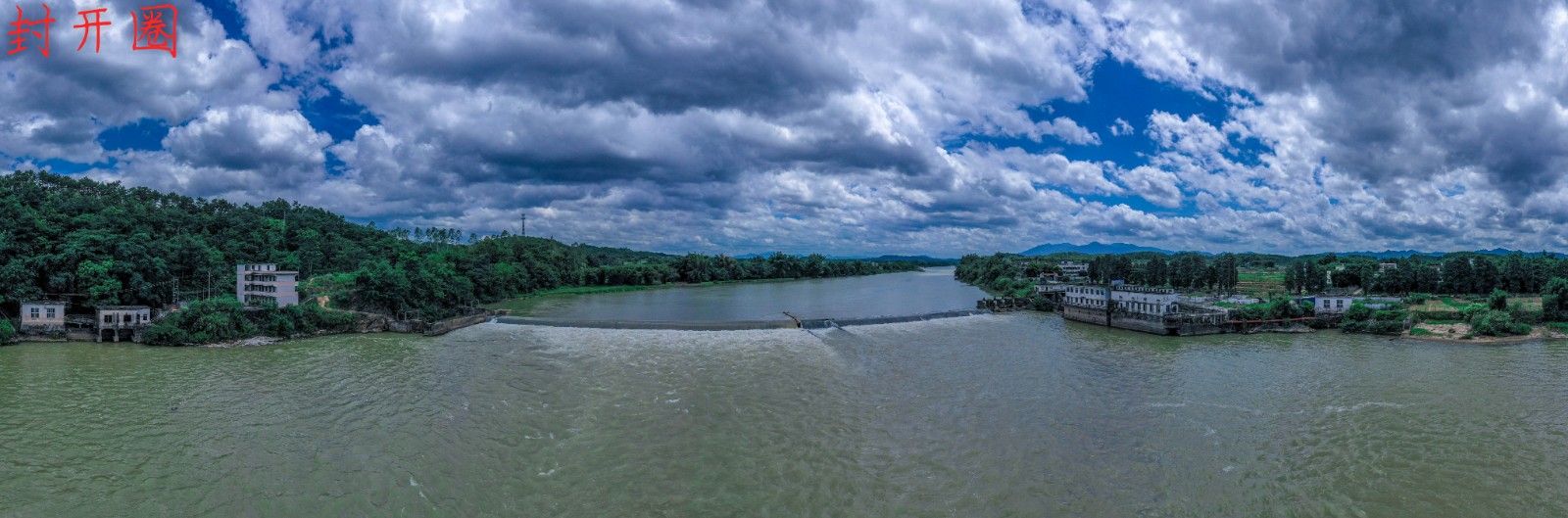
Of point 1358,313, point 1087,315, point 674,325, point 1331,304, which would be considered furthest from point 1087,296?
point 674,325

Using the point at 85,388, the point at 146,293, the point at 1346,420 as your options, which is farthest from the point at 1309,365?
the point at 146,293

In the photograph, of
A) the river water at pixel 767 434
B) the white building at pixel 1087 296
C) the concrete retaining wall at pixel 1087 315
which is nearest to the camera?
the river water at pixel 767 434

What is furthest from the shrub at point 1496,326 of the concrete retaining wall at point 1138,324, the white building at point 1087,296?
the white building at point 1087,296

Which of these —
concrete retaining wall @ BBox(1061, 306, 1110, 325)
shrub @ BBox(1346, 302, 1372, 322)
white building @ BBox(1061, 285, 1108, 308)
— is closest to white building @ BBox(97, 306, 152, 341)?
concrete retaining wall @ BBox(1061, 306, 1110, 325)

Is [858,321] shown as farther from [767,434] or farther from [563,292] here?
[563,292]

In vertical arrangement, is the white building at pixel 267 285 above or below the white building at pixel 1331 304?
above

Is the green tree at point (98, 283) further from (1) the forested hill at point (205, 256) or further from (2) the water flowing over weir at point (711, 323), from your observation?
(2) the water flowing over weir at point (711, 323)
